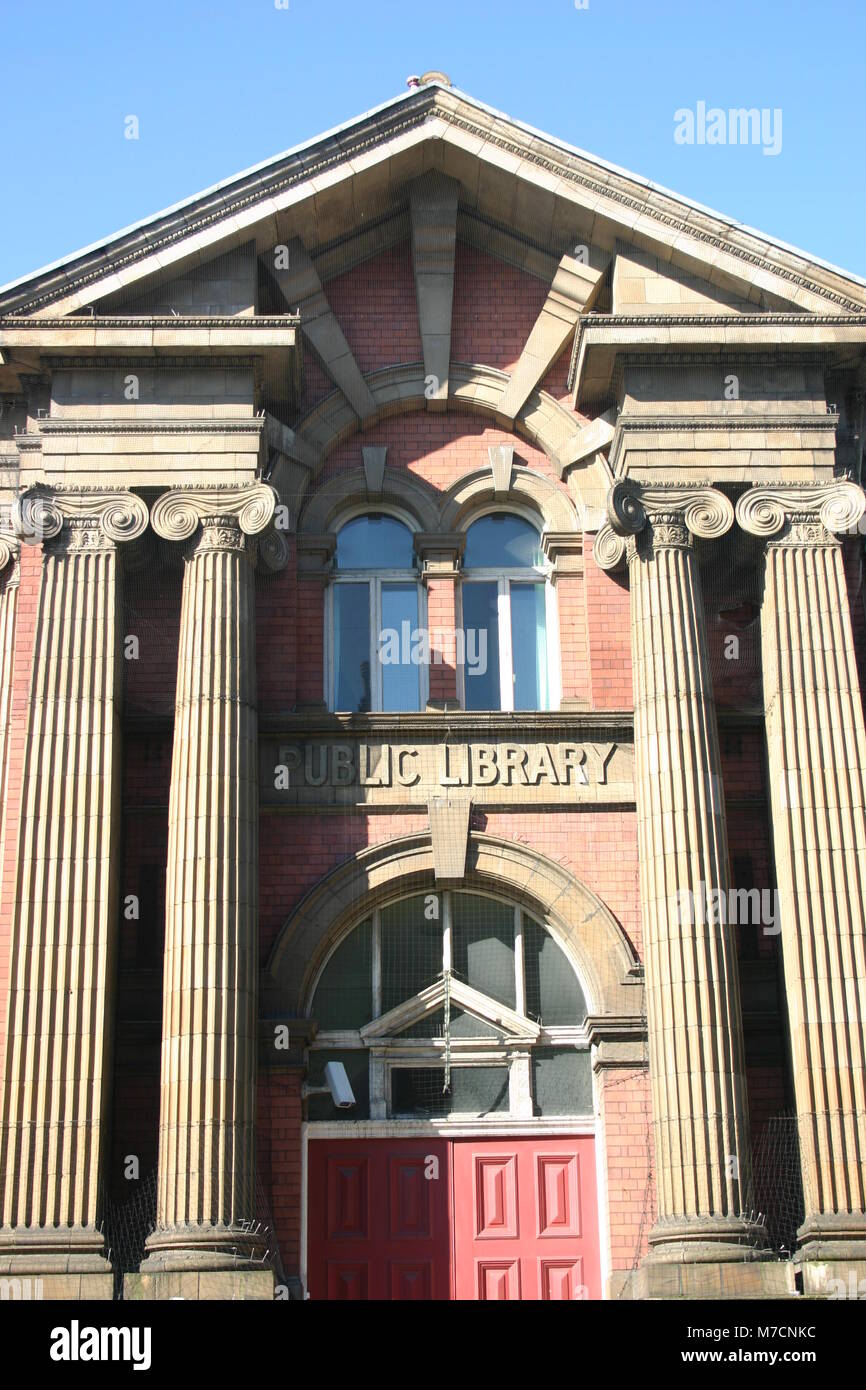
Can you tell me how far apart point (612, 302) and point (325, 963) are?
820 centimetres

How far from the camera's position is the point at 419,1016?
1948cm

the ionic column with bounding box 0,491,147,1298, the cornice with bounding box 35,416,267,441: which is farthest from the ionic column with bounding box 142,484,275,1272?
the cornice with bounding box 35,416,267,441

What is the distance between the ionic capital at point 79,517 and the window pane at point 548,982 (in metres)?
6.11

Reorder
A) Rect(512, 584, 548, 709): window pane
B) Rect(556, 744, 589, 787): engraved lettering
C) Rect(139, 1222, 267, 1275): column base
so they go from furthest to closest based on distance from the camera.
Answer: Rect(512, 584, 548, 709): window pane < Rect(556, 744, 589, 787): engraved lettering < Rect(139, 1222, 267, 1275): column base

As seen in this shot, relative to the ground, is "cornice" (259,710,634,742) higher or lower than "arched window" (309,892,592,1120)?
higher

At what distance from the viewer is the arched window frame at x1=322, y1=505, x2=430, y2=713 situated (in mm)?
20781

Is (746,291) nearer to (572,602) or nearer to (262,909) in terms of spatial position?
(572,602)

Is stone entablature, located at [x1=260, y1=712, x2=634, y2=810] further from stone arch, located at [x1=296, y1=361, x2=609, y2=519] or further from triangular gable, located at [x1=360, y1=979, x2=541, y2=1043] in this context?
stone arch, located at [x1=296, y1=361, x2=609, y2=519]

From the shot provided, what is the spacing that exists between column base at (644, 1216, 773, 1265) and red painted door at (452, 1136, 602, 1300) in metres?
1.77

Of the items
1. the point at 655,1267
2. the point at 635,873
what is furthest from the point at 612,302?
the point at 655,1267

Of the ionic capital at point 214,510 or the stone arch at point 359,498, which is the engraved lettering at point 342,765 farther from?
the stone arch at point 359,498

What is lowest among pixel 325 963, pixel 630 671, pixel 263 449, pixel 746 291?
pixel 325 963

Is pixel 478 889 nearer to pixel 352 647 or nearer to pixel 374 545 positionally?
pixel 352 647

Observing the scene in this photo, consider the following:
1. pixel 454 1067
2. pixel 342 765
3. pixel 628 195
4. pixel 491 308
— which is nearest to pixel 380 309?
pixel 491 308
